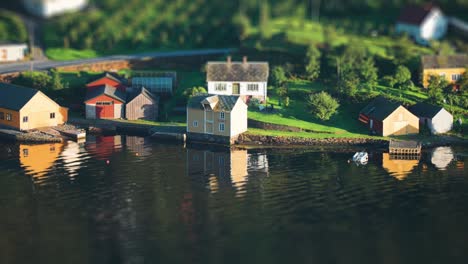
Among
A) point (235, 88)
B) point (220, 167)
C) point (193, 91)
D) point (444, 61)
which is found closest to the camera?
point (220, 167)

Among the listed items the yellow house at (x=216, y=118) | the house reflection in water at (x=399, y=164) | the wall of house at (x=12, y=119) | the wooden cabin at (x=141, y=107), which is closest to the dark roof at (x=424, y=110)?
the house reflection in water at (x=399, y=164)

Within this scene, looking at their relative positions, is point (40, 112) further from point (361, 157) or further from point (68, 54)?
point (361, 157)

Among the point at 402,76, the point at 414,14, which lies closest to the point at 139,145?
the point at 402,76

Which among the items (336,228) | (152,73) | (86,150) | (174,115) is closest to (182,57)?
(152,73)

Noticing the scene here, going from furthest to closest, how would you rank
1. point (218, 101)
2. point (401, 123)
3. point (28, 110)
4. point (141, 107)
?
point (141, 107)
point (28, 110)
point (401, 123)
point (218, 101)

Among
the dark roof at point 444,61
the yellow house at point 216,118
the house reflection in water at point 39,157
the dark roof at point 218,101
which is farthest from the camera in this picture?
the dark roof at point 444,61

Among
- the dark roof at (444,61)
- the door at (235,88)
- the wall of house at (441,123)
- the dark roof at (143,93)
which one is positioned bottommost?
the wall of house at (441,123)

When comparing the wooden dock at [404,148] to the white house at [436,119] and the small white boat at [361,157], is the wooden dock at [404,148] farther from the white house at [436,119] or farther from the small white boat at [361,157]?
the white house at [436,119]

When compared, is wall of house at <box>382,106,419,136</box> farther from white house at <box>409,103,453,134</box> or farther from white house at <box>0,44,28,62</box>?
white house at <box>0,44,28,62</box>

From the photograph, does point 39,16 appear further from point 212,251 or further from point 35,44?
point 212,251
